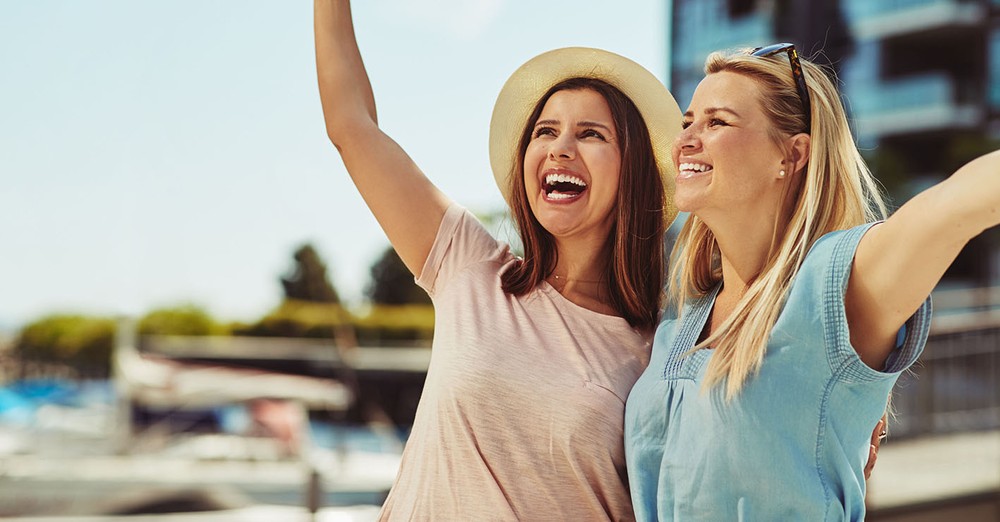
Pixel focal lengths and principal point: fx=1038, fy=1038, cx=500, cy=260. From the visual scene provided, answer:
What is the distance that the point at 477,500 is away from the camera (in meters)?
1.46

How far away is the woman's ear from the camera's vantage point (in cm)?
137

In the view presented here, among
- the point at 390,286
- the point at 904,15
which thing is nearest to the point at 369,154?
the point at 390,286

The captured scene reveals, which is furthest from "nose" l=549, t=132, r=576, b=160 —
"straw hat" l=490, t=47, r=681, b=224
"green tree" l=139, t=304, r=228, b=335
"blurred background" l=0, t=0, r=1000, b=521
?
"green tree" l=139, t=304, r=228, b=335

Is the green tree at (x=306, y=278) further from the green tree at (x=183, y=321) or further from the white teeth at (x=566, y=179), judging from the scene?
the white teeth at (x=566, y=179)

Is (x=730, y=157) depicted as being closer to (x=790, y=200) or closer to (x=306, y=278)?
(x=790, y=200)

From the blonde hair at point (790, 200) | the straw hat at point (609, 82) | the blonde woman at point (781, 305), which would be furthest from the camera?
the straw hat at point (609, 82)

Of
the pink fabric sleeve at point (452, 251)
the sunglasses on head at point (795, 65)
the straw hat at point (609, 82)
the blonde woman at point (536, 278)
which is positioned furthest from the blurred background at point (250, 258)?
the sunglasses on head at point (795, 65)

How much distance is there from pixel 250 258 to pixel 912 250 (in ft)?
55.2

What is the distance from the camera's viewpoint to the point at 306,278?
16.0 metres

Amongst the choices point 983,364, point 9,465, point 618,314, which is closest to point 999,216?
point 618,314

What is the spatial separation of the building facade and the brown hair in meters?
Result: 14.2

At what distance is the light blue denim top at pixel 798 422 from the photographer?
117cm

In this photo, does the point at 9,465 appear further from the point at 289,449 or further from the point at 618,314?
the point at 618,314

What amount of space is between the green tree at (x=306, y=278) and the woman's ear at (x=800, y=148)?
32.2ft
